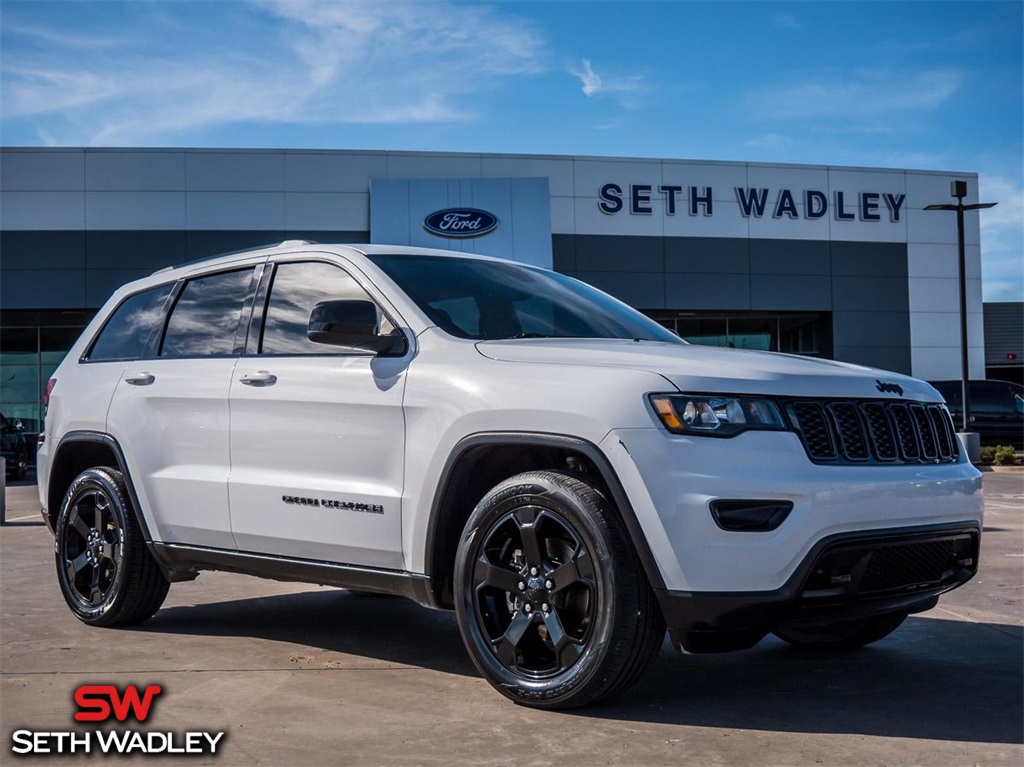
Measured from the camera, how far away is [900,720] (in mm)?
4180

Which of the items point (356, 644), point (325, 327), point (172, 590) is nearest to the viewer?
point (325, 327)

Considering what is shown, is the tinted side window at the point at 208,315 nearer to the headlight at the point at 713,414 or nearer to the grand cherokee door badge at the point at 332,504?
the grand cherokee door badge at the point at 332,504

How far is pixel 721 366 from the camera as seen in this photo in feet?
13.5

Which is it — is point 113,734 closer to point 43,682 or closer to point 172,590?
point 43,682

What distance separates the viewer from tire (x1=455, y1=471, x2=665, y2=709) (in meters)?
4.01

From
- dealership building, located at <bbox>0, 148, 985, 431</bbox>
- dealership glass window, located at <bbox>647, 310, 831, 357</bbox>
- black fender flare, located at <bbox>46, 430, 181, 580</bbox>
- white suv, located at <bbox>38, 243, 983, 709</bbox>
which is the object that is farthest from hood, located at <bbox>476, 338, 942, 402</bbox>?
dealership glass window, located at <bbox>647, 310, 831, 357</bbox>

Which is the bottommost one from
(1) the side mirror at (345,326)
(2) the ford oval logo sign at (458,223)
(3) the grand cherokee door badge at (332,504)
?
(3) the grand cherokee door badge at (332,504)

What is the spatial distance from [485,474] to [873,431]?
149cm

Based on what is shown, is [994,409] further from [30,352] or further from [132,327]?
[30,352]

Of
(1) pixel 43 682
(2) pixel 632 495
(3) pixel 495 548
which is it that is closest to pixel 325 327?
(3) pixel 495 548

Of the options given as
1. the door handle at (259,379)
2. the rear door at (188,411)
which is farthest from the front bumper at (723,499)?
the rear door at (188,411)

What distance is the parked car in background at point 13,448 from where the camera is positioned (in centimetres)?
2477

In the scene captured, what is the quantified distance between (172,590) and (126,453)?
1.91 metres

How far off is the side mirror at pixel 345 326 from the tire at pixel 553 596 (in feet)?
2.76
